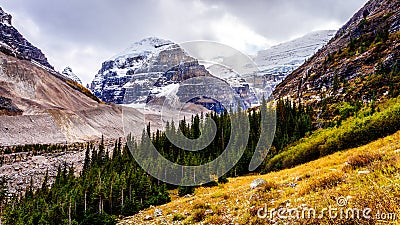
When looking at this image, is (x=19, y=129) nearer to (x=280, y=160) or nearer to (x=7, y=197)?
(x=7, y=197)

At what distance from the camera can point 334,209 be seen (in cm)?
753

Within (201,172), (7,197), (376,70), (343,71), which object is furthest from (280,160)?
(343,71)

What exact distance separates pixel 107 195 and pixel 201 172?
14.9 metres

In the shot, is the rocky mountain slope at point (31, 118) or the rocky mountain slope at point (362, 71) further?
the rocky mountain slope at point (31, 118)

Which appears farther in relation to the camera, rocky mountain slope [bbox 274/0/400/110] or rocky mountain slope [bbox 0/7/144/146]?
rocky mountain slope [bbox 0/7/144/146]

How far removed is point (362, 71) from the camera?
330ft

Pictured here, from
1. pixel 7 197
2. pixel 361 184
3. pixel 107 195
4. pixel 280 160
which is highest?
pixel 361 184

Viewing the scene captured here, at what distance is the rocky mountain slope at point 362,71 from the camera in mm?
79375

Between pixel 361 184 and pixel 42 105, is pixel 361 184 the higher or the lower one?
the lower one

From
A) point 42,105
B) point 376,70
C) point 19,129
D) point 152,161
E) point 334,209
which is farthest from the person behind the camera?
point 42,105

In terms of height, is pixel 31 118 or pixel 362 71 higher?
pixel 362 71

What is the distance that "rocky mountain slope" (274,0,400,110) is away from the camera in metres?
79.4

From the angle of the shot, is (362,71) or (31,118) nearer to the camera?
(362,71)

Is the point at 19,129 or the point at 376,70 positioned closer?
the point at 376,70
